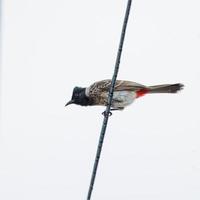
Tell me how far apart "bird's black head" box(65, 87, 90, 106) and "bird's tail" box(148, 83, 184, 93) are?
201mm

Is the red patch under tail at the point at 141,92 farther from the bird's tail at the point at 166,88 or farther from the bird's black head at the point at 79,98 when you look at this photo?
the bird's black head at the point at 79,98

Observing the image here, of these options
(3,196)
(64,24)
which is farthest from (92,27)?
(3,196)

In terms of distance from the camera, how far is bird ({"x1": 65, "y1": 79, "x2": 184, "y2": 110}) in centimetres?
148

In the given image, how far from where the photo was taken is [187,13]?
1551 millimetres

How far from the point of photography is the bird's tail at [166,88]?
154 cm

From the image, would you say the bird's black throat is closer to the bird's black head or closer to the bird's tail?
the bird's black head

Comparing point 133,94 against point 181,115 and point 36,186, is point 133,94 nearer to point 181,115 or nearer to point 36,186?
point 181,115

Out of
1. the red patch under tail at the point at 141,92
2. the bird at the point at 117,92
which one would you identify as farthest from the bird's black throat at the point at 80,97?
the red patch under tail at the point at 141,92

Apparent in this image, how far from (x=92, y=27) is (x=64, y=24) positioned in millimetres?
93

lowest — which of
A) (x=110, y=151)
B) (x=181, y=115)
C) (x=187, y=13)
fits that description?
(x=110, y=151)

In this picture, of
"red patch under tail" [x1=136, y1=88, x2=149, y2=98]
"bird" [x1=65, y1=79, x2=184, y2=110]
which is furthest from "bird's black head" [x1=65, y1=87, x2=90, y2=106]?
"red patch under tail" [x1=136, y1=88, x2=149, y2=98]

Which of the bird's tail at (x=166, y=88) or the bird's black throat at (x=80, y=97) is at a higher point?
the bird's tail at (x=166, y=88)

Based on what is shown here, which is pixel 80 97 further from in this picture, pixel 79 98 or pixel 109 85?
pixel 109 85

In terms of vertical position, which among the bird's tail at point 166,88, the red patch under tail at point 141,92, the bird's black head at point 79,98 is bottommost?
the bird's black head at point 79,98
